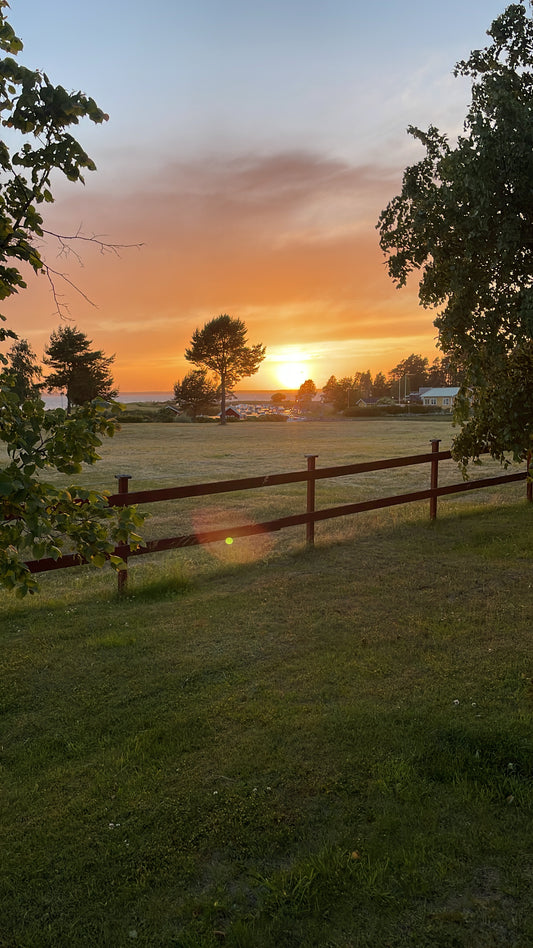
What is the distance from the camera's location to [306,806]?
3.43 m

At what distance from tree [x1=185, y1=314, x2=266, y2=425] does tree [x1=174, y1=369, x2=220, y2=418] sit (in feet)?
14.2

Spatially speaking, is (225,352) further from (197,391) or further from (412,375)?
(412,375)

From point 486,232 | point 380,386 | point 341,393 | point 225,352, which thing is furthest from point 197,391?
point 380,386

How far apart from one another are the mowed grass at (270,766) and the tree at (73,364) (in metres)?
60.8

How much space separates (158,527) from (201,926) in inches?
374

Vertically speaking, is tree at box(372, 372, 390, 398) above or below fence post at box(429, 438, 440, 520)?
above

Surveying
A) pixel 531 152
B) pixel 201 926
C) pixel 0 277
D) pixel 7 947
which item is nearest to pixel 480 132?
pixel 531 152

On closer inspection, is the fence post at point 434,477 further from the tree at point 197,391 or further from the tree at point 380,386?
the tree at point 380,386

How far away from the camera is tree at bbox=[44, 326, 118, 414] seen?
63562 millimetres

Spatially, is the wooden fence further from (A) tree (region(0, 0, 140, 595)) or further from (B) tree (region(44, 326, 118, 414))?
(B) tree (region(44, 326, 118, 414))

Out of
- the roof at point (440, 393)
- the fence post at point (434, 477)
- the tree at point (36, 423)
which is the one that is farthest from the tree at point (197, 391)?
the tree at point (36, 423)

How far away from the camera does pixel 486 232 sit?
564 cm

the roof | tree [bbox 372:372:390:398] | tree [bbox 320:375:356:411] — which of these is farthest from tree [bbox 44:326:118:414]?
tree [bbox 372:372:390:398]

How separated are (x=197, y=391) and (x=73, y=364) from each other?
73.5ft
